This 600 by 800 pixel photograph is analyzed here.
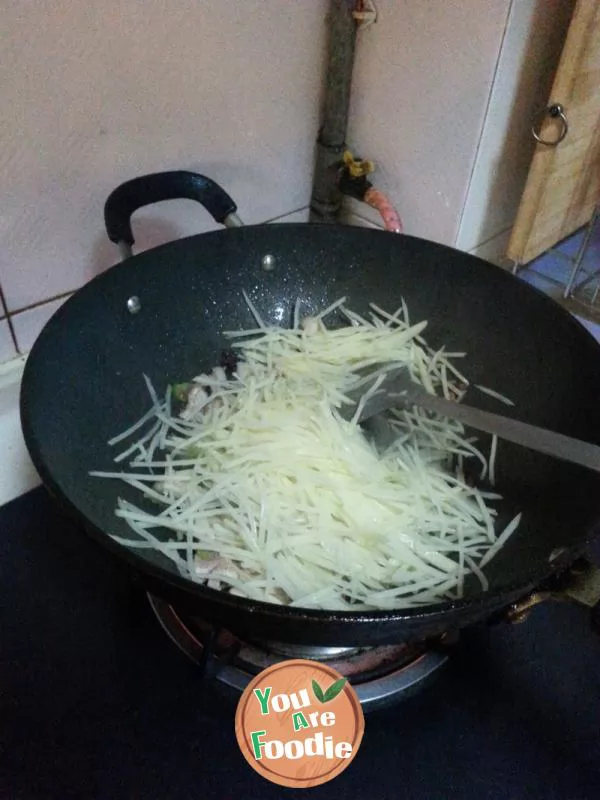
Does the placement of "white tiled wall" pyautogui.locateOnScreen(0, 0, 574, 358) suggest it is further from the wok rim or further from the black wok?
the wok rim

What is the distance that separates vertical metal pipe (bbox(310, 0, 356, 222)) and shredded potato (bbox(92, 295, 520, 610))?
0.28 m

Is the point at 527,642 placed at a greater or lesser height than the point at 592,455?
lesser

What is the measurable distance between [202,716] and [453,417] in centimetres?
43

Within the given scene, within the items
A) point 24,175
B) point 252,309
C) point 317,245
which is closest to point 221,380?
point 252,309

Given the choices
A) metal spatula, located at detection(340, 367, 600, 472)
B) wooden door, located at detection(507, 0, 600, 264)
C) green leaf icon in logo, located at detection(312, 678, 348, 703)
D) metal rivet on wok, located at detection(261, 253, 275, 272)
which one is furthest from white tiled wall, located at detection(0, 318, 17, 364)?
wooden door, located at detection(507, 0, 600, 264)

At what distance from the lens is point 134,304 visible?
81 centimetres

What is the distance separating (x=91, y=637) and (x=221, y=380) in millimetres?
351

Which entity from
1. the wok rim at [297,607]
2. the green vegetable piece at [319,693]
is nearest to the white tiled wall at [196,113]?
the wok rim at [297,607]

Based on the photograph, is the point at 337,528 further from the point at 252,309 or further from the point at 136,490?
the point at 252,309

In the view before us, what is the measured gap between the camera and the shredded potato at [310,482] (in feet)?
2.27

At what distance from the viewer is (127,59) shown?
80 centimetres

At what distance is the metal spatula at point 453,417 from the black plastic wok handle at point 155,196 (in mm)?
278

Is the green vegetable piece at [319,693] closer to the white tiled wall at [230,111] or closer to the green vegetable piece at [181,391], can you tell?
the green vegetable piece at [181,391]

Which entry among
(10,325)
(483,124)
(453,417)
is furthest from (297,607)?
(483,124)
